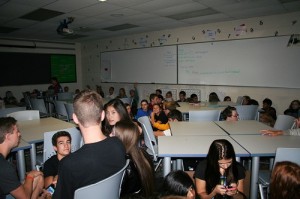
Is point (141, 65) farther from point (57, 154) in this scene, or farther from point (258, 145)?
point (258, 145)

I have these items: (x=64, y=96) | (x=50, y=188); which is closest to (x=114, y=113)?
(x=50, y=188)

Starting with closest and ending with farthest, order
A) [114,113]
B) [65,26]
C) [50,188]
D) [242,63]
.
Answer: [50,188] < [114,113] < [65,26] < [242,63]

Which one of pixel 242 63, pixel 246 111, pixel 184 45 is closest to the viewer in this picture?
pixel 246 111

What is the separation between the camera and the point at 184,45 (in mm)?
6953

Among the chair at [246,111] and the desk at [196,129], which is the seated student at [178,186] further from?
the chair at [246,111]

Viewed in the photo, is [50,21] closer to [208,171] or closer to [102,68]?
[102,68]

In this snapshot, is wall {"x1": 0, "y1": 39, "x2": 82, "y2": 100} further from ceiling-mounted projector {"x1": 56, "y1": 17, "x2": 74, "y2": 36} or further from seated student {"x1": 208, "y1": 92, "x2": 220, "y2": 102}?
seated student {"x1": 208, "y1": 92, "x2": 220, "y2": 102}

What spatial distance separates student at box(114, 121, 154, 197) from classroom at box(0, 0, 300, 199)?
321cm

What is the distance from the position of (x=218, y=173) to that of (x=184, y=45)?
5.64 meters

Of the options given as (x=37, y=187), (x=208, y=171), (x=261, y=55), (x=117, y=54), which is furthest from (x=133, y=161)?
(x=117, y=54)

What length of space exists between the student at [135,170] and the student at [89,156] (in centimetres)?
38

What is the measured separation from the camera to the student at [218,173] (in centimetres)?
182

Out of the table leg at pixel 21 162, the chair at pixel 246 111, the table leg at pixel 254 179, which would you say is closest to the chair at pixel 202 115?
the chair at pixel 246 111

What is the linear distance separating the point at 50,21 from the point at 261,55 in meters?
5.51
